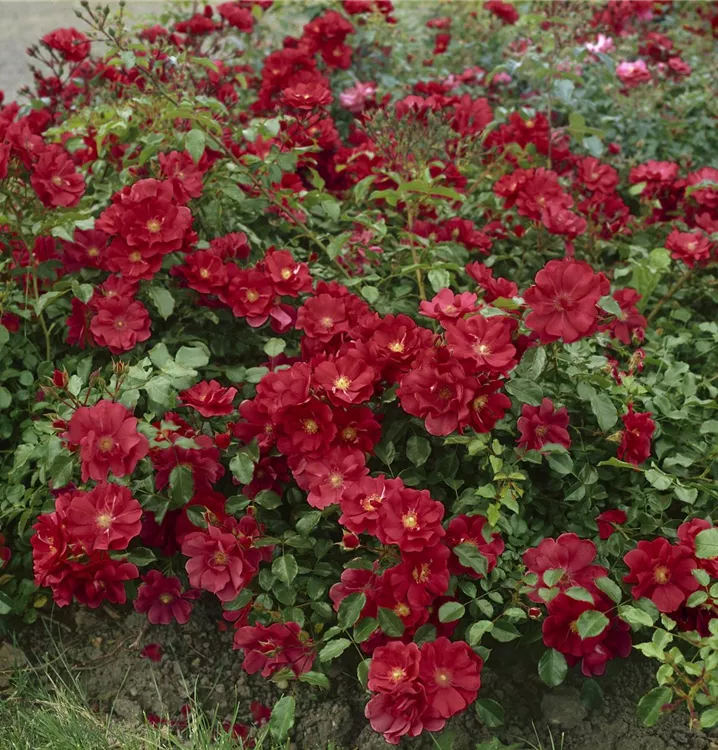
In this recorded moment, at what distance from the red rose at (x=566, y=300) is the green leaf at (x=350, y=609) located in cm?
64

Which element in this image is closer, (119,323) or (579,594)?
(579,594)

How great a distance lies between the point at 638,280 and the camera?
8.49ft

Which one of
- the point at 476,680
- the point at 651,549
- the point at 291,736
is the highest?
the point at 651,549

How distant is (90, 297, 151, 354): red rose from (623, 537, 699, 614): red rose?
1211mm

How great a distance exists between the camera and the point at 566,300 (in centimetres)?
170

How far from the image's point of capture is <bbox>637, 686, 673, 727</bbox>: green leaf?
1566 millimetres

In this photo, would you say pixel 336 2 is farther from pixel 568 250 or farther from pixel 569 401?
pixel 569 401

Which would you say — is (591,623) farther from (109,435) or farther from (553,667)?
(109,435)

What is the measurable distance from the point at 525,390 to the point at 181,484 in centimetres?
76

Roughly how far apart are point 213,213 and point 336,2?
87.9 inches

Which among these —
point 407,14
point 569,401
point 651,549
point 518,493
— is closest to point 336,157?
point 569,401

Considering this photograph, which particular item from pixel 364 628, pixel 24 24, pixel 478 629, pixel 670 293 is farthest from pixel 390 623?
pixel 24 24

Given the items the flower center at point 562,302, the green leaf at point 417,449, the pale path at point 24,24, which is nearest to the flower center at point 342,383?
the green leaf at point 417,449

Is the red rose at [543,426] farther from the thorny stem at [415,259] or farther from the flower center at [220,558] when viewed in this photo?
the flower center at [220,558]
